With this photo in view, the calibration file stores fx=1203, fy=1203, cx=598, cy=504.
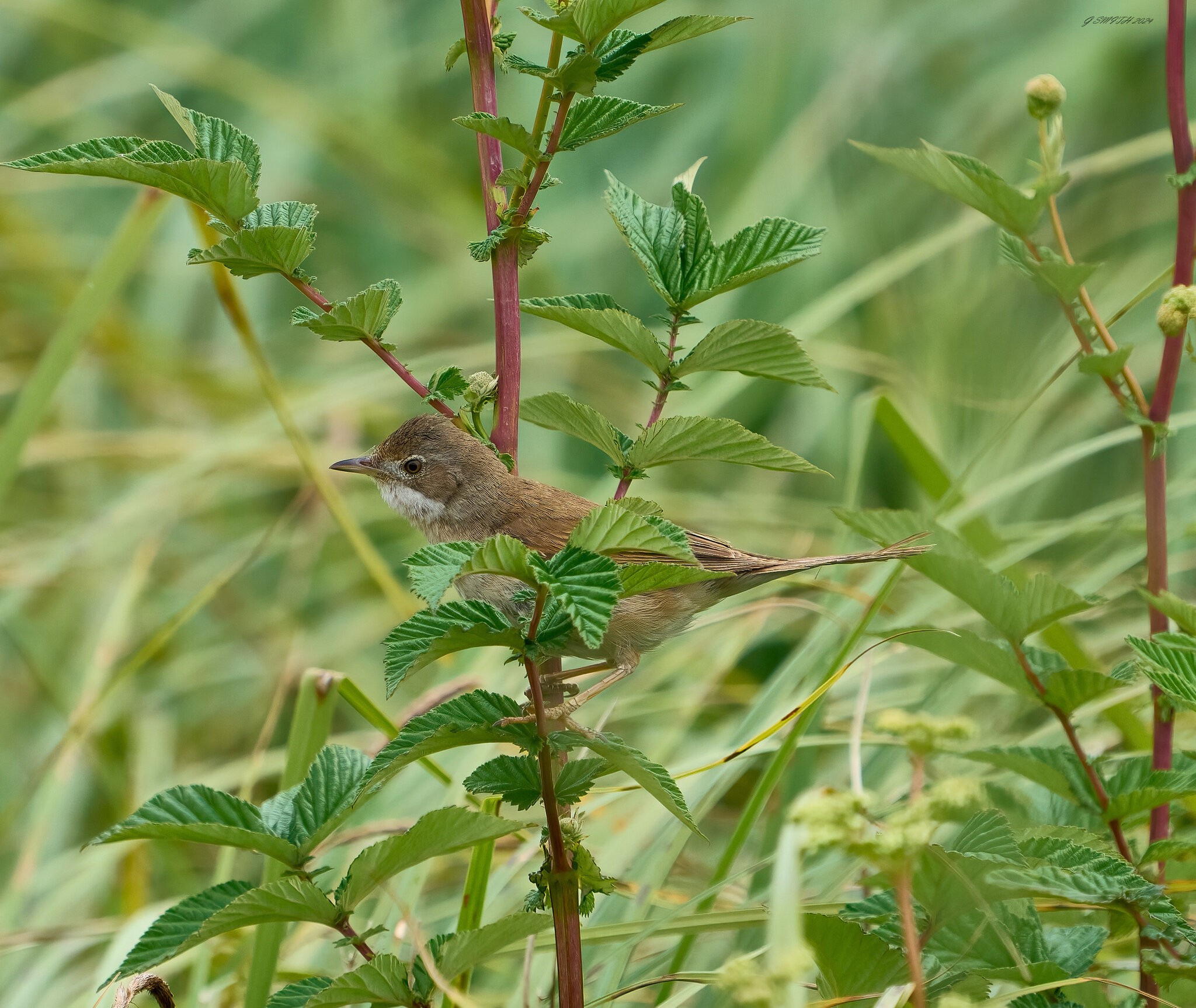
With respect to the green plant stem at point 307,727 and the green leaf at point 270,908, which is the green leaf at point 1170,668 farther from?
the green plant stem at point 307,727

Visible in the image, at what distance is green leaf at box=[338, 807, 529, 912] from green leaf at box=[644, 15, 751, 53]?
34.6 inches

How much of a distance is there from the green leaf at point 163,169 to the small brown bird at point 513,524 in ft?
2.85

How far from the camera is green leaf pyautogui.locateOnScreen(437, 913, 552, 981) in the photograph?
1.38 meters

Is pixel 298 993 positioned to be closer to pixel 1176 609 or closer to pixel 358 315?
pixel 358 315

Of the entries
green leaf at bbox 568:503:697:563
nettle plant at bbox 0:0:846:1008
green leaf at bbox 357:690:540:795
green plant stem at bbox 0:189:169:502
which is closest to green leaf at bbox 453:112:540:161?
nettle plant at bbox 0:0:846:1008

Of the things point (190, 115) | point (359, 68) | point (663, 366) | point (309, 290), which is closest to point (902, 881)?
point (663, 366)

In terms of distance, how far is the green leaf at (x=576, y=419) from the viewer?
4.96 feet

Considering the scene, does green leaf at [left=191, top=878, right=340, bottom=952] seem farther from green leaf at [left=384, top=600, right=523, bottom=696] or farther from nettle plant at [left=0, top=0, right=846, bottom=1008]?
green leaf at [left=384, top=600, right=523, bottom=696]

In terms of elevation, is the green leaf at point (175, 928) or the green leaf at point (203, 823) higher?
the green leaf at point (203, 823)

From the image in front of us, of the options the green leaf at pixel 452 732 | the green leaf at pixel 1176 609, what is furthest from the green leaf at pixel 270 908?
the green leaf at pixel 1176 609

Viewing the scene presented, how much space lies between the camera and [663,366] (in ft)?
4.95

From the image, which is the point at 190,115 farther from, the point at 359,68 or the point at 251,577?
the point at 359,68

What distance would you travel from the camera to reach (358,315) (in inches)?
54.6

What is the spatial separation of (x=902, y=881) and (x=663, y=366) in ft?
2.23
